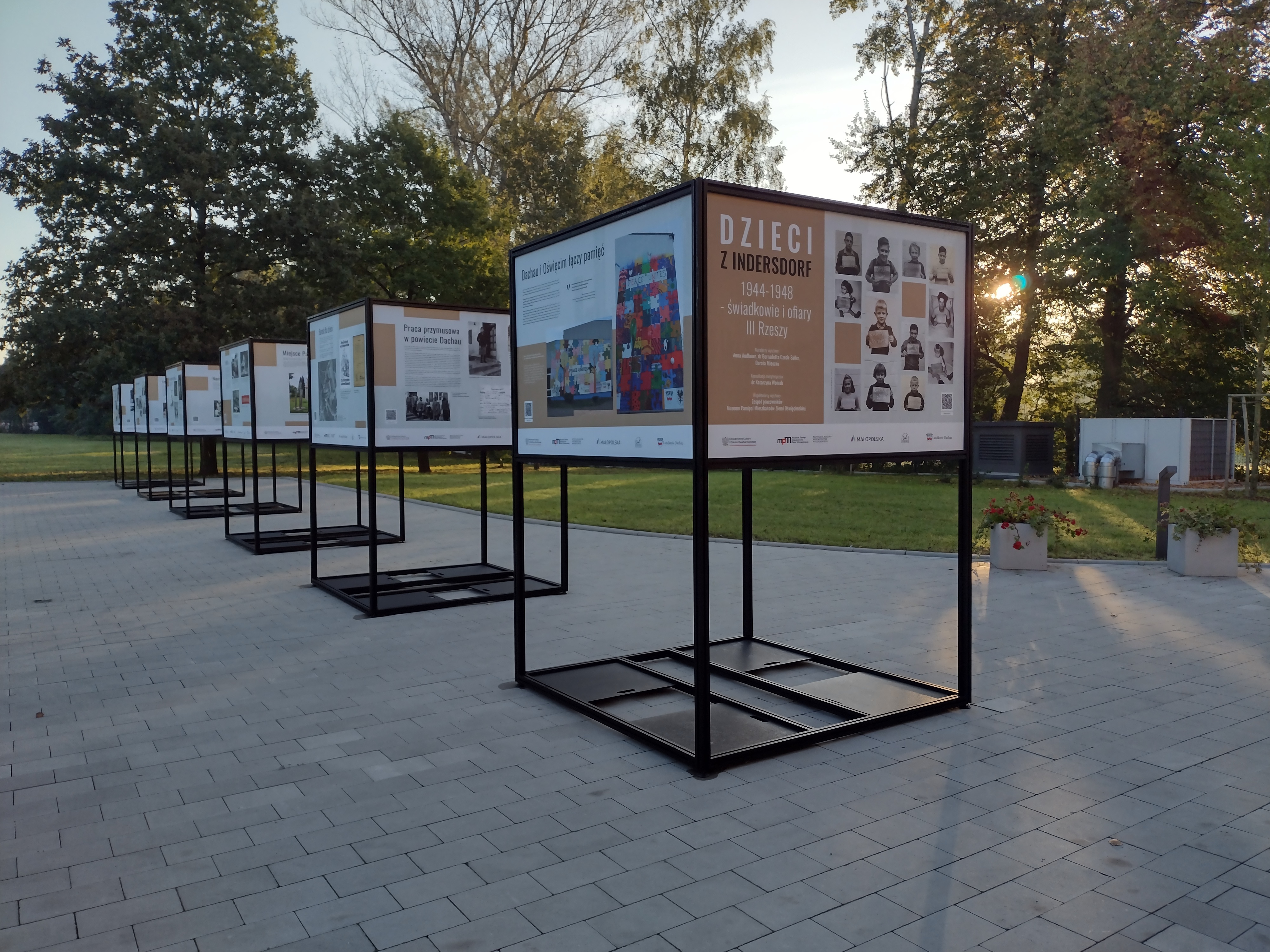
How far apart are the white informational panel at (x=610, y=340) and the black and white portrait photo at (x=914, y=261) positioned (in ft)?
4.73

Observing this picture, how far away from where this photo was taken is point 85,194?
26875 millimetres

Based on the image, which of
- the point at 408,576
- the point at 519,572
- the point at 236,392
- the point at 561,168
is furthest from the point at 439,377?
the point at 561,168

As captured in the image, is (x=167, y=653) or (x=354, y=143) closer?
(x=167, y=653)

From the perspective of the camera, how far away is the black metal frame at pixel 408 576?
27.0ft

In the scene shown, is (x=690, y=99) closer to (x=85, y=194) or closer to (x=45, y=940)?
(x=85, y=194)

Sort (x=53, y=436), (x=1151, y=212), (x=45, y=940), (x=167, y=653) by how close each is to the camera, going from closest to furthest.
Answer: (x=45, y=940), (x=167, y=653), (x=1151, y=212), (x=53, y=436)

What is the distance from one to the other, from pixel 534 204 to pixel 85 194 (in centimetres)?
1558

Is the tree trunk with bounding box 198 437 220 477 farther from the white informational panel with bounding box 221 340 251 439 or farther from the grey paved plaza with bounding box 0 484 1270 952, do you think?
the grey paved plaza with bounding box 0 484 1270 952

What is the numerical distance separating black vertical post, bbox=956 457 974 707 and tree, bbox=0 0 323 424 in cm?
2563

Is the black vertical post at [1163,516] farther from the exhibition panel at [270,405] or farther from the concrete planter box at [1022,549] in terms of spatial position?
the exhibition panel at [270,405]

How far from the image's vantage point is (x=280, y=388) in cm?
1226

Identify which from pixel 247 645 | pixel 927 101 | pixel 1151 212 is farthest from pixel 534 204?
pixel 247 645

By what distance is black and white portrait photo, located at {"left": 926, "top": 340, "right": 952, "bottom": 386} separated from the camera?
536 cm

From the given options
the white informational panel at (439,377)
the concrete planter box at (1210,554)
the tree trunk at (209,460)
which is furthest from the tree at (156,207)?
the concrete planter box at (1210,554)
